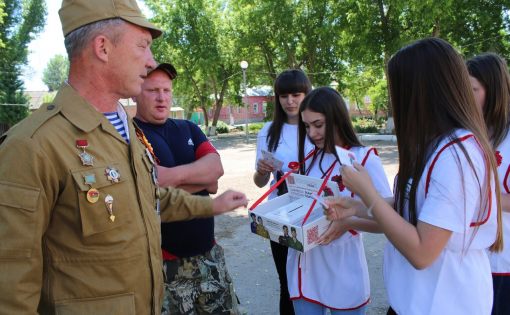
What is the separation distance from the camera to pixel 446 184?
1.48m

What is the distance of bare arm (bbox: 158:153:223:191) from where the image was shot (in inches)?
94.4

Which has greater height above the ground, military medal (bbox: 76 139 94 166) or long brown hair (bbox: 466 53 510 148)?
long brown hair (bbox: 466 53 510 148)

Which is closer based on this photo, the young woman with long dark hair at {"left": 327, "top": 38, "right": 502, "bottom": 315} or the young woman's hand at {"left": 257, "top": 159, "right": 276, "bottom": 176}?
the young woman with long dark hair at {"left": 327, "top": 38, "right": 502, "bottom": 315}

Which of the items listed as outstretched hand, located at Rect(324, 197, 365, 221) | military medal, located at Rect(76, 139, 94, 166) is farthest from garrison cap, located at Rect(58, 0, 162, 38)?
outstretched hand, located at Rect(324, 197, 365, 221)

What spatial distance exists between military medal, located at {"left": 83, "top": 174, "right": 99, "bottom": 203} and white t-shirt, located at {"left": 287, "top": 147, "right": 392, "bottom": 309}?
1.46 m

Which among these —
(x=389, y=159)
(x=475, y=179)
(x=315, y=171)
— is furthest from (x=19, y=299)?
(x=389, y=159)

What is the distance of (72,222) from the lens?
1.44 m

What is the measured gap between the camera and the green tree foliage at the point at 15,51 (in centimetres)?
2739

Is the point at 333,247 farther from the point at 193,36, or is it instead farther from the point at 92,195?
the point at 193,36

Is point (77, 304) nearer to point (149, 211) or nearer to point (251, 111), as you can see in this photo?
point (149, 211)

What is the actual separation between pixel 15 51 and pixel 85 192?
31715mm

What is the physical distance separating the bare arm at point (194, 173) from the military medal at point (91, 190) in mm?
906

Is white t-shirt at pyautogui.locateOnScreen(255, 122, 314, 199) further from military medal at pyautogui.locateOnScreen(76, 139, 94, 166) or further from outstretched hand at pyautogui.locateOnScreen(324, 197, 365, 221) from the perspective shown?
military medal at pyautogui.locateOnScreen(76, 139, 94, 166)

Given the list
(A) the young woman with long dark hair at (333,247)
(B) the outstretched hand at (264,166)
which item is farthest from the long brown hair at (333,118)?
(B) the outstretched hand at (264,166)
